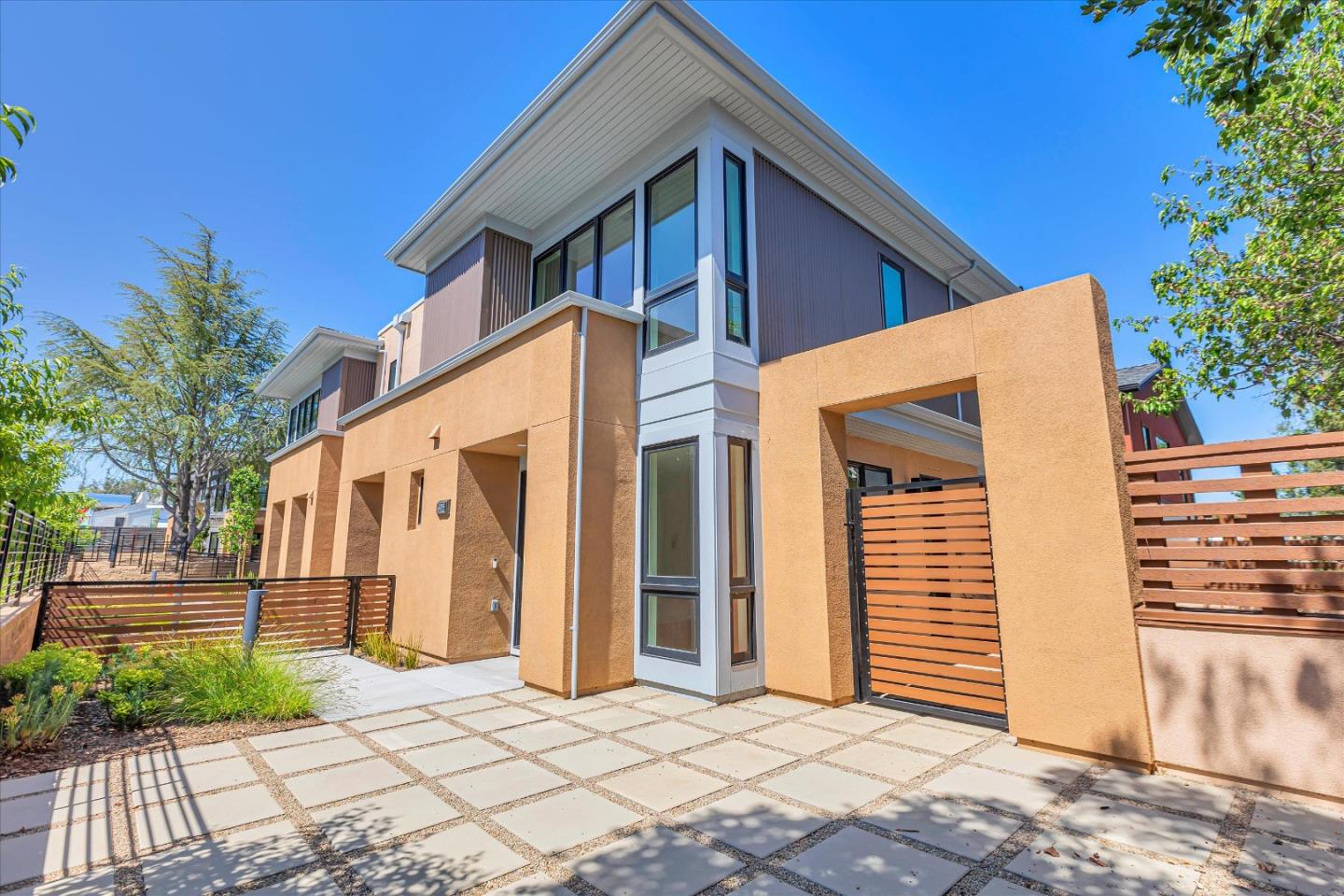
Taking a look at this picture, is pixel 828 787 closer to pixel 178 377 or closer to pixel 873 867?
pixel 873 867

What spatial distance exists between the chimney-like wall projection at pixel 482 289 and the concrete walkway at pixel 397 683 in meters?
4.90

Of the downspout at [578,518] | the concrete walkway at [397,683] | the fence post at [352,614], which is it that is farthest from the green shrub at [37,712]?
the fence post at [352,614]

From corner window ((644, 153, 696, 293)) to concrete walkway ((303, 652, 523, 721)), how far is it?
196 inches

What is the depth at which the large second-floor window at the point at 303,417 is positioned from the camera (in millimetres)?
16406

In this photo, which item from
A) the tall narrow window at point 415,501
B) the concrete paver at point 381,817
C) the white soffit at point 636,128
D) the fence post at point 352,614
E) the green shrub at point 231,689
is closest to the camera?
the concrete paver at point 381,817

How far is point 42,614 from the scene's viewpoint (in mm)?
6398

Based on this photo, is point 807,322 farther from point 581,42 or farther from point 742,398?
point 581,42

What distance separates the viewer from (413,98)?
32.0 ft

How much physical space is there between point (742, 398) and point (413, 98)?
8052mm

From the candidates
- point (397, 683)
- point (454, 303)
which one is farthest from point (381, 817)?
point (454, 303)

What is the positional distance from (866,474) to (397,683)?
6.47 m

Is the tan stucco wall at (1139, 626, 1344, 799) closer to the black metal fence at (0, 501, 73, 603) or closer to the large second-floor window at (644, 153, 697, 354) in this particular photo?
the large second-floor window at (644, 153, 697, 354)

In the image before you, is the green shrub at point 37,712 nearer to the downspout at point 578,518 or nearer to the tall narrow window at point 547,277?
the downspout at point 578,518

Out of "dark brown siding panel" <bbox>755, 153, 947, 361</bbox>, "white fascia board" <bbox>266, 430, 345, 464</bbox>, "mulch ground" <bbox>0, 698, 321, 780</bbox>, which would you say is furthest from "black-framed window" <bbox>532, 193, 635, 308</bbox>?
"white fascia board" <bbox>266, 430, 345, 464</bbox>
